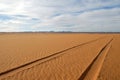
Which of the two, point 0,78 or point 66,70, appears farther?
point 66,70

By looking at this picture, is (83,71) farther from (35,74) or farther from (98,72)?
(35,74)

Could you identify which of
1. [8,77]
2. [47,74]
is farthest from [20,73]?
[47,74]

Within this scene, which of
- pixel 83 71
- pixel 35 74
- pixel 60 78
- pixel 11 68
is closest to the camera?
pixel 60 78

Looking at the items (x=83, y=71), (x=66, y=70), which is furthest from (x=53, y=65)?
(x=83, y=71)

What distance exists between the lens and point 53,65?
985 cm

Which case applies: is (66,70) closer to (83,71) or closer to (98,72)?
(83,71)

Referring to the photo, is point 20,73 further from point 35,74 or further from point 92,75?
point 92,75

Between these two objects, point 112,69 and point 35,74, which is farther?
point 112,69

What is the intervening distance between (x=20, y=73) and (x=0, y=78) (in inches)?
39.5

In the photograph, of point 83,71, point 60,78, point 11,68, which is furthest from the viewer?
point 11,68

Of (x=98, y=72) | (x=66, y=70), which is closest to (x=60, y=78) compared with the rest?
(x=66, y=70)

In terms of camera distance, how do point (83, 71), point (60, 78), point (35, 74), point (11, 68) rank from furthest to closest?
1. point (11, 68)
2. point (83, 71)
3. point (35, 74)
4. point (60, 78)

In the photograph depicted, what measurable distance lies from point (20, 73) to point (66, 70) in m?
2.16

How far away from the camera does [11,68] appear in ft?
30.7
